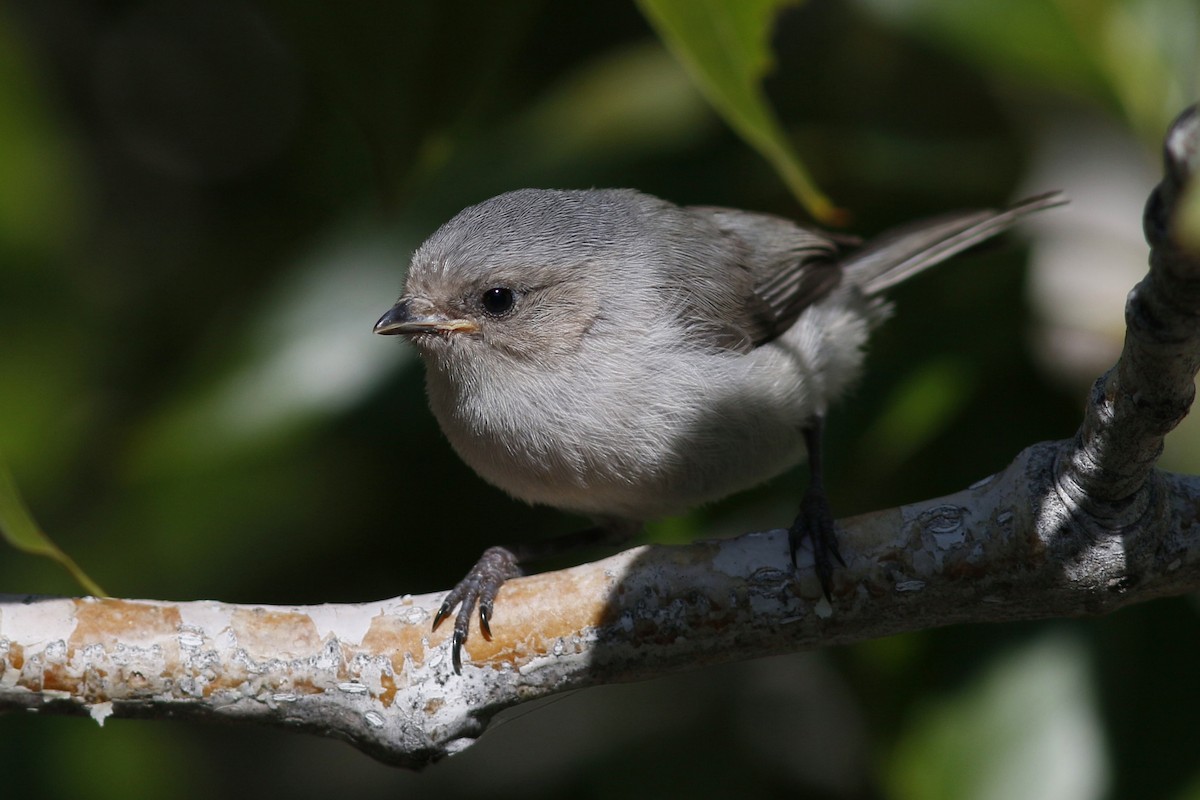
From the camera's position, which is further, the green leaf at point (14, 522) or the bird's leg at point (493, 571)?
the bird's leg at point (493, 571)

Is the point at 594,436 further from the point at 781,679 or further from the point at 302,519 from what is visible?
the point at 781,679

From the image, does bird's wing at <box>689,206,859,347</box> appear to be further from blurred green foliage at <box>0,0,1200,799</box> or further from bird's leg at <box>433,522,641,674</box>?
bird's leg at <box>433,522,641,674</box>

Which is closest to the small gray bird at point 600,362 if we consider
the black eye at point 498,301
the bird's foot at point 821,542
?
the black eye at point 498,301

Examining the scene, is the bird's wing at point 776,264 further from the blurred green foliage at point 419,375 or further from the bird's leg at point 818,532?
the bird's leg at point 818,532

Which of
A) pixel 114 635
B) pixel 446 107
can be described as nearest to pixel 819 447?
pixel 446 107

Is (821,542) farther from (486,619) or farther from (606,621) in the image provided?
(486,619)

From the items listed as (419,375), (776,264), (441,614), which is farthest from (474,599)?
(776,264)
